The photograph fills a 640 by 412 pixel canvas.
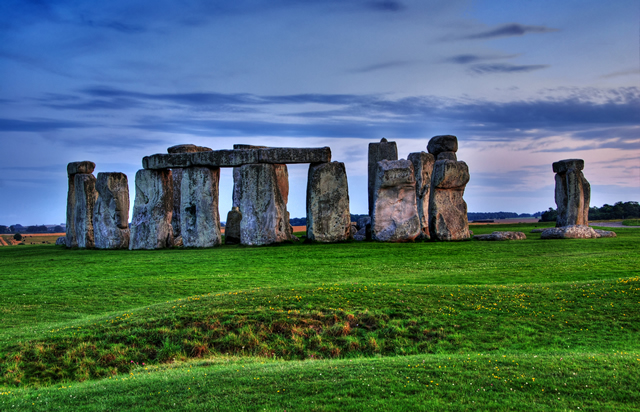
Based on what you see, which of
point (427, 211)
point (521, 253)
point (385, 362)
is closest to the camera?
point (385, 362)

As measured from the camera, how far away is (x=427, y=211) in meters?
27.5

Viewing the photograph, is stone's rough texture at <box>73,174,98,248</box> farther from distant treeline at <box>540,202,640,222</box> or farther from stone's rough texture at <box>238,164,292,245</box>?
distant treeline at <box>540,202,640,222</box>

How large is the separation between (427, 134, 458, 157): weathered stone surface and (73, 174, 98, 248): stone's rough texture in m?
18.5

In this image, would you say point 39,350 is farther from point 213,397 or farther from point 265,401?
point 265,401

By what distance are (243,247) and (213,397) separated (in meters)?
18.3

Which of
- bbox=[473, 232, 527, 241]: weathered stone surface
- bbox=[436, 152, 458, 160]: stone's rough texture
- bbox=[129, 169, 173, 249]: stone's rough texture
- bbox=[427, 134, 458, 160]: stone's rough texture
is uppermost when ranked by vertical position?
bbox=[427, 134, 458, 160]: stone's rough texture

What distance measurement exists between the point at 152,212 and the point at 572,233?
20.3 m

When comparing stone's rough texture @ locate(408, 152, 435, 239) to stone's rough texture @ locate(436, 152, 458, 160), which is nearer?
stone's rough texture @ locate(408, 152, 435, 239)

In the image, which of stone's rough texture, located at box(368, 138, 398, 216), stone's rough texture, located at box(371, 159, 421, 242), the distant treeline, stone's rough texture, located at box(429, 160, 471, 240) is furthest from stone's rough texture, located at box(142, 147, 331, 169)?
the distant treeline

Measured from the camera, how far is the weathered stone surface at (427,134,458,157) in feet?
99.1

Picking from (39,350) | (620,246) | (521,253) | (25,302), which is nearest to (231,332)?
(39,350)

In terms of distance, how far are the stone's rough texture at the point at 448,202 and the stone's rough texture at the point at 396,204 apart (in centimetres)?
126

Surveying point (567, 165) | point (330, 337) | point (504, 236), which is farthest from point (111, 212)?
point (567, 165)

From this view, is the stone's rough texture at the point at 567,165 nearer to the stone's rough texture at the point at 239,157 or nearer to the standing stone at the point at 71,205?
the stone's rough texture at the point at 239,157
